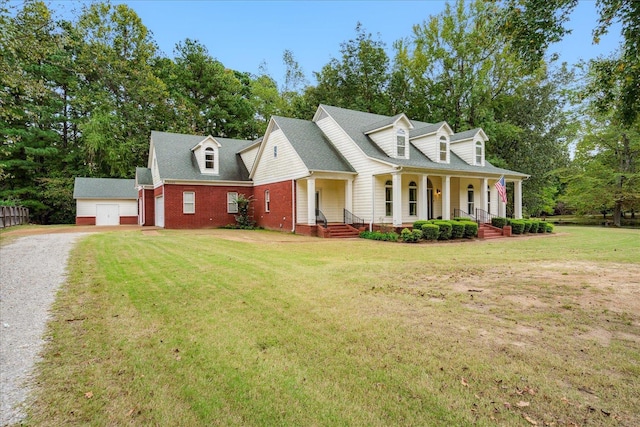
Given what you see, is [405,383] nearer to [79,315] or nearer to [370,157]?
[79,315]

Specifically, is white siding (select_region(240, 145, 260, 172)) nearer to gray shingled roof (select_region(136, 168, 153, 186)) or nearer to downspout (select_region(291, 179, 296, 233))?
downspout (select_region(291, 179, 296, 233))

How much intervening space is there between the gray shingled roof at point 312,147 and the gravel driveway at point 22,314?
11223mm

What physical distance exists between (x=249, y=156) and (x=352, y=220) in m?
10.4

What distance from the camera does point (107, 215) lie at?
29.0 m

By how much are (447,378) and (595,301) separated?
3700 millimetres

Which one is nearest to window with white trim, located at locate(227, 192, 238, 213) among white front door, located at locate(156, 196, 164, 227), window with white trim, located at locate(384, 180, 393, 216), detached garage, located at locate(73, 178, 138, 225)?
white front door, located at locate(156, 196, 164, 227)

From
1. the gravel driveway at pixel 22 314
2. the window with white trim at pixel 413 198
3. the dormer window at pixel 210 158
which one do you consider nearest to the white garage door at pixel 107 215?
the dormer window at pixel 210 158

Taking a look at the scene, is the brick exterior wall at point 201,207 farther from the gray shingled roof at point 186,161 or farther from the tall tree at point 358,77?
the tall tree at point 358,77

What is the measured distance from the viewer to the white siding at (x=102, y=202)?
28.1m

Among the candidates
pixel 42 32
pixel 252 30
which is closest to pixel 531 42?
pixel 42 32

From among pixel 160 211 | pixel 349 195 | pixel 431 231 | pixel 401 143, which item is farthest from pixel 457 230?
pixel 160 211

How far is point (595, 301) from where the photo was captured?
5.20 metres

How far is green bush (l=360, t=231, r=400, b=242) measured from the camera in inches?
597

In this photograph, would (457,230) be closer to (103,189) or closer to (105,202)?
(105,202)
